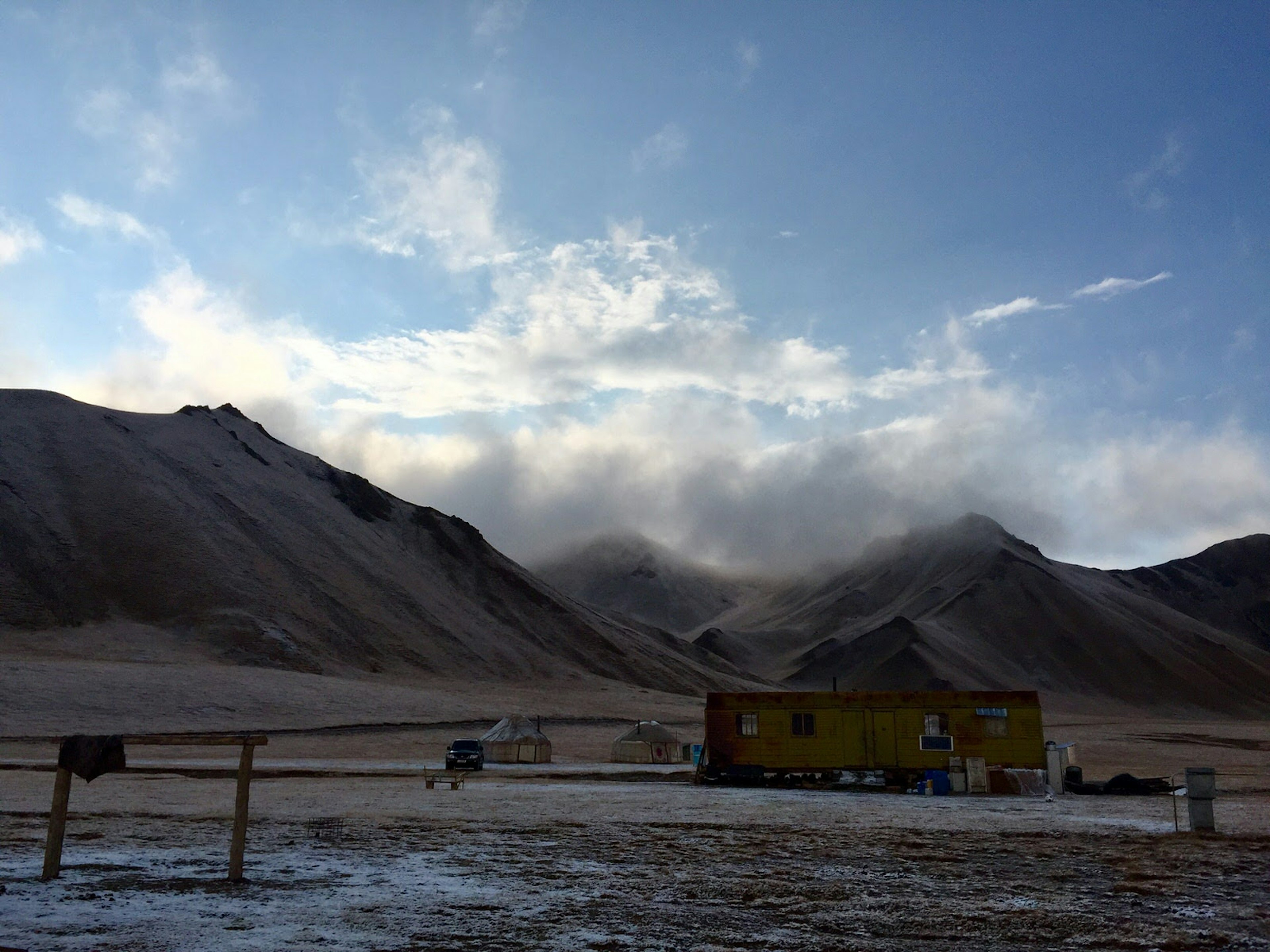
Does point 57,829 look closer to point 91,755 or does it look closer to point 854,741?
point 91,755

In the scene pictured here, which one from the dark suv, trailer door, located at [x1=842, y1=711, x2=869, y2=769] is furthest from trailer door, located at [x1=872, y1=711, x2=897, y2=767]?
the dark suv

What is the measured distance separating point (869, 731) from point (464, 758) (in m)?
17.4

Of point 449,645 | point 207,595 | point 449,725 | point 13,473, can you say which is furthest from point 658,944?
point 13,473

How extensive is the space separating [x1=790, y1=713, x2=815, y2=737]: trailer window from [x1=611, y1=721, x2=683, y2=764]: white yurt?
56.4 feet

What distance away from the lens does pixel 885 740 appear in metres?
34.9

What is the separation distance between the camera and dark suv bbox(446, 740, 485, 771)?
4338 cm

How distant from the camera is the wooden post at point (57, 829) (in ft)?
40.5

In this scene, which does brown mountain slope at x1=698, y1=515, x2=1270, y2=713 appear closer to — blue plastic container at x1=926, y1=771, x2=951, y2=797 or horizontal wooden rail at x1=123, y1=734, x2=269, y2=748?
blue plastic container at x1=926, y1=771, x2=951, y2=797

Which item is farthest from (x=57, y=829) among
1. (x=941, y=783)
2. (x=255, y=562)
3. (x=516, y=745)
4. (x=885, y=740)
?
(x=255, y=562)

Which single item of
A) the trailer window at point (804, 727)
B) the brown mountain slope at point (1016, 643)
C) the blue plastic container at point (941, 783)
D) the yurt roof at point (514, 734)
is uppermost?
the brown mountain slope at point (1016, 643)

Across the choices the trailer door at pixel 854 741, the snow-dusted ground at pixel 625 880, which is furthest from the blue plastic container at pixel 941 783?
the snow-dusted ground at pixel 625 880

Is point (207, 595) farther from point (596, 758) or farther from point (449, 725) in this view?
point (596, 758)

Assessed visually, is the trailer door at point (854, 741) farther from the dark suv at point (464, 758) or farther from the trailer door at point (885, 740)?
the dark suv at point (464, 758)

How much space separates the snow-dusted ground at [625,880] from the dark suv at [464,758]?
1966 centimetres
